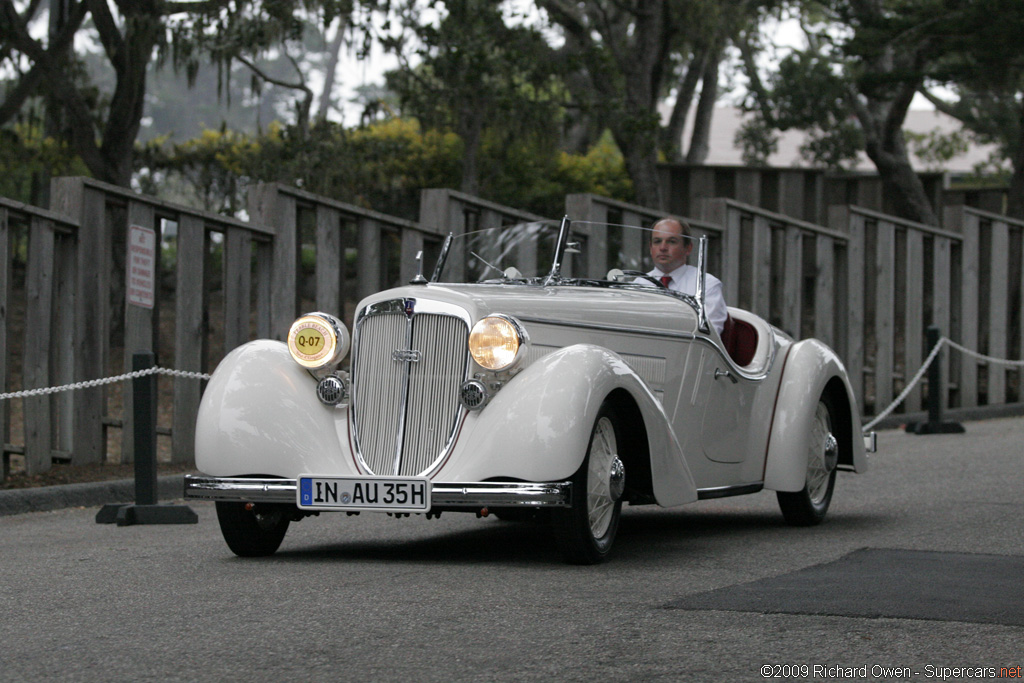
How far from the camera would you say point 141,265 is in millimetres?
10539

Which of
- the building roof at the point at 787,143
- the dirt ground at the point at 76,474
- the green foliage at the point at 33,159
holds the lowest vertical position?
the dirt ground at the point at 76,474

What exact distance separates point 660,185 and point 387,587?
1991cm

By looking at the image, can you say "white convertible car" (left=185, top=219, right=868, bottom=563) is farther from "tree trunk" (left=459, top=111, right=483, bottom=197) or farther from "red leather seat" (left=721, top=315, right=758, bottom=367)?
"tree trunk" (left=459, top=111, right=483, bottom=197)

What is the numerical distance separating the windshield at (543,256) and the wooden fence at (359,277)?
1.0 inches

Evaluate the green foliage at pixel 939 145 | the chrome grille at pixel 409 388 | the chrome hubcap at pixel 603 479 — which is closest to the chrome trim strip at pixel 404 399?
the chrome grille at pixel 409 388

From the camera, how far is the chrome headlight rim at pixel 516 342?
644cm

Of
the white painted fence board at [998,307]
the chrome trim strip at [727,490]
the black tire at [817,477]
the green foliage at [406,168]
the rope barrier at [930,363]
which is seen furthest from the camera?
the green foliage at [406,168]

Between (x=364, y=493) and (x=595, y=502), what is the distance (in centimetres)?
103

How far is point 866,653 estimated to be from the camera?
4426 millimetres

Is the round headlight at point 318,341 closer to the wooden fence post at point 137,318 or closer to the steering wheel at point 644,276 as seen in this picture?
the steering wheel at point 644,276

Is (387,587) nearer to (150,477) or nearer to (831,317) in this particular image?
(150,477)

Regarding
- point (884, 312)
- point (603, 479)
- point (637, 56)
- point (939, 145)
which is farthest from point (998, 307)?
point (939, 145)

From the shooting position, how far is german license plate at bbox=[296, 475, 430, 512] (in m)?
6.20

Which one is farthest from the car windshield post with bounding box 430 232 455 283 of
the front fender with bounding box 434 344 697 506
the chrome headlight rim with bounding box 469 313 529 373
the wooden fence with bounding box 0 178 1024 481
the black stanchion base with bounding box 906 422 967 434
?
the black stanchion base with bounding box 906 422 967 434
